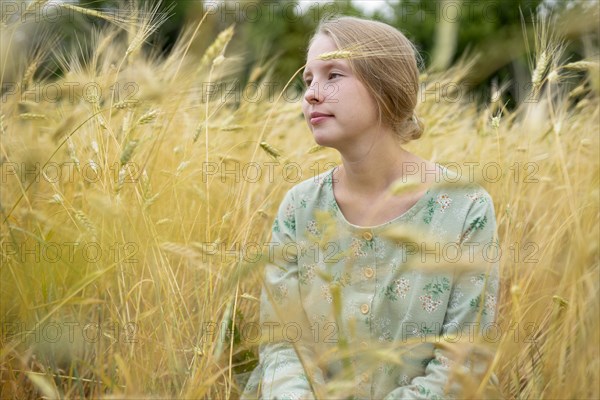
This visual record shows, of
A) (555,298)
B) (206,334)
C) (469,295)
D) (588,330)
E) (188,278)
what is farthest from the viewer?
(188,278)

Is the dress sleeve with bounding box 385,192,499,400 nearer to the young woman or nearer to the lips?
the young woman

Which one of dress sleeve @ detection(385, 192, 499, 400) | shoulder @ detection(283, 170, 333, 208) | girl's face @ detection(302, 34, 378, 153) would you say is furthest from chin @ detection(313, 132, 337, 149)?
dress sleeve @ detection(385, 192, 499, 400)

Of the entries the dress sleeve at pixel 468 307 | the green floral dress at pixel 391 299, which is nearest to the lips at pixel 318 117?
the green floral dress at pixel 391 299

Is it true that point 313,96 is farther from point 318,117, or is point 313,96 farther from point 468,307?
point 468,307

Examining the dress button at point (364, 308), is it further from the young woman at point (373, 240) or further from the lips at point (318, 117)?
the lips at point (318, 117)

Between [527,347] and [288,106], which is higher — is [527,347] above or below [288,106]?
below

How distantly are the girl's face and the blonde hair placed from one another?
26 millimetres

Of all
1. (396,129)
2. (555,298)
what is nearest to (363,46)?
(396,129)

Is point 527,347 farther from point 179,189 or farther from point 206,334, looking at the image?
point 179,189

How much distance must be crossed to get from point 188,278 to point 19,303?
1.65 ft

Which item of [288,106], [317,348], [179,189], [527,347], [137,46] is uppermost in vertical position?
[137,46]

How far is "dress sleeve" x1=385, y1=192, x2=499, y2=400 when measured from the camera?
1385 mm

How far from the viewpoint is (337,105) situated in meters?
1.62

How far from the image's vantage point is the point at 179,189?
6.30ft
